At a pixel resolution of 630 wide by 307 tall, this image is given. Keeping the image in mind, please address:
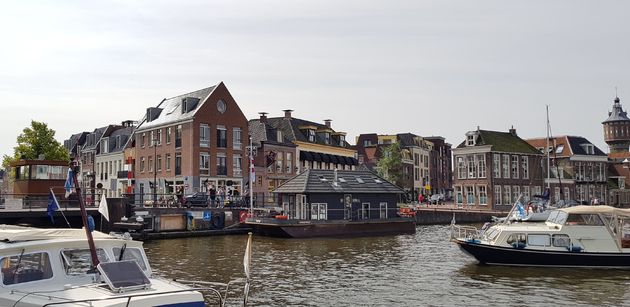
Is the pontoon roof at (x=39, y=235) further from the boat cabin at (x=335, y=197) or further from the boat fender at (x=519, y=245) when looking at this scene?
the boat cabin at (x=335, y=197)

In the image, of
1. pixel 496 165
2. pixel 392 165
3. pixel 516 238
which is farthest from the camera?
pixel 392 165

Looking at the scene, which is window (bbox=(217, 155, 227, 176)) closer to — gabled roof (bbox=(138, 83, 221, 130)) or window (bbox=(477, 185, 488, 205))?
gabled roof (bbox=(138, 83, 221, 130))

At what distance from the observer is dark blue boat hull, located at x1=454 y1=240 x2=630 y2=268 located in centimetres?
2841

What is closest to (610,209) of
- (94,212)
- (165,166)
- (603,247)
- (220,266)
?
(603,247)

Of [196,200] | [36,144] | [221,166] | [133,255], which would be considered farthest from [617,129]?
[133,255]

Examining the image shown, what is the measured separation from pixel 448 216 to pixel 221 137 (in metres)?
29.3

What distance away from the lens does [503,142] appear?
82.2 m

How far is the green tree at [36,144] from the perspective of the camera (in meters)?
58.9

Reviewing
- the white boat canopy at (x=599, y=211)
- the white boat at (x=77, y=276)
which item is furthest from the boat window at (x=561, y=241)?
the white boat at (x=77, y=276)

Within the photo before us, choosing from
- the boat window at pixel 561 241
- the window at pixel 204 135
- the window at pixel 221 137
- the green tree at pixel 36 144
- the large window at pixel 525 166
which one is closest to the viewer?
the boat window at pixel 561 241

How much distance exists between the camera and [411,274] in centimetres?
2697

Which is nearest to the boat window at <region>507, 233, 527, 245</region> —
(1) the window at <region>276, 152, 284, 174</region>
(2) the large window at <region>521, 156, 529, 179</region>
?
(1) the window at <region>276, 152, 284, 174</region>

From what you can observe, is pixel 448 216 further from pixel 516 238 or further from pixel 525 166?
pixel 516 238

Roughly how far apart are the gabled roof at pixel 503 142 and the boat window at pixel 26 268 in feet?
243
